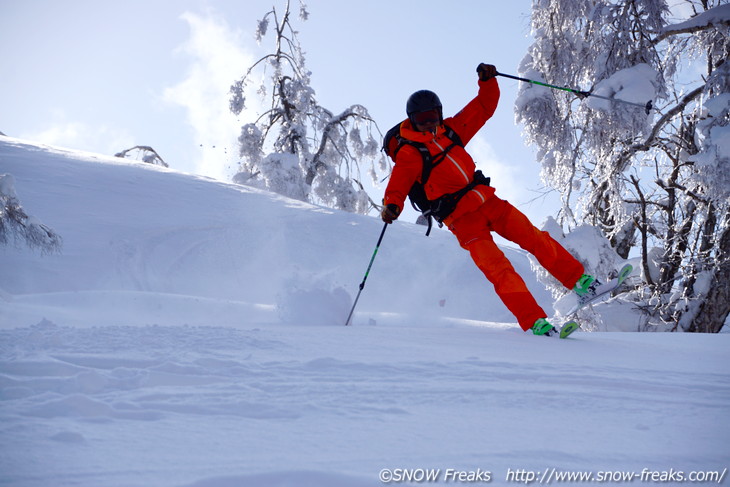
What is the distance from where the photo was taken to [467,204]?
4.11m

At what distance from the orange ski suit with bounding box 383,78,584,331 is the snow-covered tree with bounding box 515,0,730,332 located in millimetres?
2802

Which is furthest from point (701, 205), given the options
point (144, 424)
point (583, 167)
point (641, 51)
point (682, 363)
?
point (144, 424)

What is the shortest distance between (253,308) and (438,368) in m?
3.08

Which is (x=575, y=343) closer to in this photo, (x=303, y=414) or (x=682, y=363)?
(x=682, y=363)

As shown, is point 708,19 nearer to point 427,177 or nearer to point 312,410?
point 427,177

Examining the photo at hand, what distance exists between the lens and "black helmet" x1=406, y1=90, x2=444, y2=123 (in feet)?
13.4

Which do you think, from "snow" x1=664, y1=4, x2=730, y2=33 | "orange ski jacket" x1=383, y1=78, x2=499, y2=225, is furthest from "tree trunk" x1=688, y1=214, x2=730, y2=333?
"orange ski jacket" x1=383, y1=78, x2=499, y2=225

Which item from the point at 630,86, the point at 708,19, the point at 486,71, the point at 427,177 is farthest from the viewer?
the point at 708,19

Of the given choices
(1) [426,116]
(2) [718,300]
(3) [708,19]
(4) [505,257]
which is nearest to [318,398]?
(4) [505,257]

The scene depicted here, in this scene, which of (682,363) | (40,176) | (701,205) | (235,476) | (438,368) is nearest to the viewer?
(235,476)

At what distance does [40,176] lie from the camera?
804cm

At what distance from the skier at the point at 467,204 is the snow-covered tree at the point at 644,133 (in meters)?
2.79

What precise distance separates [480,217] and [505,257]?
359mm

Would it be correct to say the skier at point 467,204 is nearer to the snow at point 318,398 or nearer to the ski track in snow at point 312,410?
the snow at point 318,398
